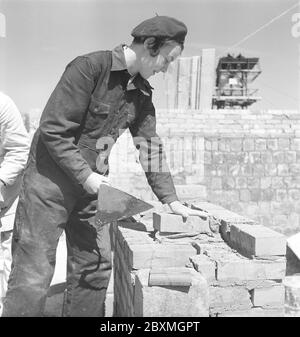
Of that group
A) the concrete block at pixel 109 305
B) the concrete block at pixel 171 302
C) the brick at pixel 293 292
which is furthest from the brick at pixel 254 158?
the brick at pixel 293 292

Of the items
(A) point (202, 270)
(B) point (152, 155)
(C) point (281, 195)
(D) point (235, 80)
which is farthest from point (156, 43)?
(D) point (235, 80)

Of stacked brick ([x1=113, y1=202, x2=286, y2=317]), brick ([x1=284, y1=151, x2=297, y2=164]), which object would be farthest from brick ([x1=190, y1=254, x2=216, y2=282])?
brick ([x1=284, y1=151, x2=297, y2=164])

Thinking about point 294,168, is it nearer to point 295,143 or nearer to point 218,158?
point 295,143

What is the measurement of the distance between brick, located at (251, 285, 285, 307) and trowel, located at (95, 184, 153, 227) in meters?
1.19

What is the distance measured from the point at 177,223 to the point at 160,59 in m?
1.67

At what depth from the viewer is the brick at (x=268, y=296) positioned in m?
3.46

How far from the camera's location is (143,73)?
9.88 ft

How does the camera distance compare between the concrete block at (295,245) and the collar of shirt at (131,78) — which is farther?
the collar of shirt at (131,78)

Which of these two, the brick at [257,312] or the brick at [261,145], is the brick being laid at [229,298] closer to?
the brick at [257,312]

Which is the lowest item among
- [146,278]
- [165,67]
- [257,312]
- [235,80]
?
[257,312]

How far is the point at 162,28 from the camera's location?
282 centimetres

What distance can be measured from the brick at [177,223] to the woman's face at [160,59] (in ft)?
4.81

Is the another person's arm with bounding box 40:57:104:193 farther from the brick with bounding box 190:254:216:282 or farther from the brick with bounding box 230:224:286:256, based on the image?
the brick with bounding box 230:224:286:256
